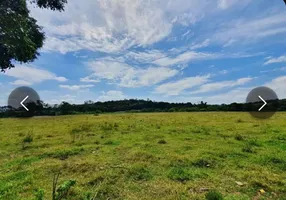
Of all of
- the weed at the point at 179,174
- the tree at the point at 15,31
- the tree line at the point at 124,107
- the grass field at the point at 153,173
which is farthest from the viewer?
the tree line at the point at 124,107

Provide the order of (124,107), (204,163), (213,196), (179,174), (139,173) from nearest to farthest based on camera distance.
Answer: (213,196), (179,174), (139,173), (204,163), (124,107)

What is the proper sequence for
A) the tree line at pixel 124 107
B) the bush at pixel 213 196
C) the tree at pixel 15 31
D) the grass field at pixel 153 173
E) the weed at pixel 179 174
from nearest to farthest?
1. the bush at pixel 213 196
2. the grass field at pixel 153 173
3. the weed at pixel 179 174
4. the tree at pixel 15 31
5. the tree line at pixel 124 107

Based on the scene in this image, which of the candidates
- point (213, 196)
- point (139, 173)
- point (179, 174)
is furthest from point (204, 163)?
point (213, 196)

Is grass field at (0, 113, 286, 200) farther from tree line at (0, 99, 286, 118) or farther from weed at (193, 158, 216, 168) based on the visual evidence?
tree line at (0, 99, 286, 118)

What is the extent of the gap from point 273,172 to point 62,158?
725cm

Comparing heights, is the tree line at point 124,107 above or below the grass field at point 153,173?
above

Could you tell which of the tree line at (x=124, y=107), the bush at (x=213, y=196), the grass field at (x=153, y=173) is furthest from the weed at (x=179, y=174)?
the tree line at (x=124, y=107)

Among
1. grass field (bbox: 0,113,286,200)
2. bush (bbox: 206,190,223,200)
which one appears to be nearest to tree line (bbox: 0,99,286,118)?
grass field (bbox: 0,113,286,200)

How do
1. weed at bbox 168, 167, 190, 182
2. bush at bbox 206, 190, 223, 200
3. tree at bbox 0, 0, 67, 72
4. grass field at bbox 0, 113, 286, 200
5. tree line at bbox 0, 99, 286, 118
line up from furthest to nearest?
tree line at bbox 0, 99, 286, 118
tree at bbox 0, 0, 67, 72
weed at bbox 168, 167, 190, 182
grass field at bbox 0, 113, 286, 200
bush at bbox 206, 190, 223, 200

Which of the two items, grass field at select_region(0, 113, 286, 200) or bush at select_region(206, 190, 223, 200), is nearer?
bush at select_region(206, 190, 223, 200)

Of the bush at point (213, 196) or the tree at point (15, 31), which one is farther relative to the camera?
the tree at point (15, 31)

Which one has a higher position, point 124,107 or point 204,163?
point 124,107

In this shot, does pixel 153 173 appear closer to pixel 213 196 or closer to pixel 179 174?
pixel 179 174

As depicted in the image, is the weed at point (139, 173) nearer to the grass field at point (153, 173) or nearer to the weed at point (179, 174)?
the grass field at point (153, 173)
